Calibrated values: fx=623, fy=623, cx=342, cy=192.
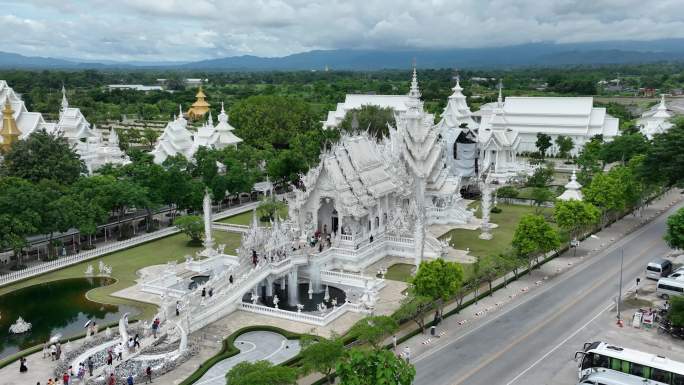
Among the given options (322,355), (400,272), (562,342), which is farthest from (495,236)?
(322,355)

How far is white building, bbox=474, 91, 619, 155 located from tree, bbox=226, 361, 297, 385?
76.3 metres

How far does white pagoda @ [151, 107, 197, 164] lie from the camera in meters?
78.5

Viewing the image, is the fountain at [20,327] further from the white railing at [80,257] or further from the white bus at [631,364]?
the white bus at [631,364]

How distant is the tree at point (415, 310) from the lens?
32.4 m

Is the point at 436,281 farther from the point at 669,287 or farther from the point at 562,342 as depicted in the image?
the point at 669,287

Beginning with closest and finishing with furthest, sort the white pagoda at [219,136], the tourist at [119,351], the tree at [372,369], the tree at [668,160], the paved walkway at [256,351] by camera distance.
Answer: the tree at [372,369]
the paved walkway at [256,351]
the tourist at [119,351]
the tree at [668,160]
the white pagoda at [219,136]

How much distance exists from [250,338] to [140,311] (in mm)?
8408

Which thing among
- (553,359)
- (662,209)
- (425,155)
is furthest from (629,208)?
(553,359)

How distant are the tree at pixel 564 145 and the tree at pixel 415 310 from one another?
211ft

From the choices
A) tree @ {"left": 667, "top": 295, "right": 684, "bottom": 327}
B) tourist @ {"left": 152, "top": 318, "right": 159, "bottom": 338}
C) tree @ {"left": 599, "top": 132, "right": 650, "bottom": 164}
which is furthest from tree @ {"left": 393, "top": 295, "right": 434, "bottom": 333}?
tree @ {"left": 599, "top": 132, "right": 650, "bottom": 164}

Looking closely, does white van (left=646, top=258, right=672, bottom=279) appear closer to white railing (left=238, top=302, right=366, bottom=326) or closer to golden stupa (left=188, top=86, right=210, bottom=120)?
white railing (left=238, top=302, right=366, bottom=326)

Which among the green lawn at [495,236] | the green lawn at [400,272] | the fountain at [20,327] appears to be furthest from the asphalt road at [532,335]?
the fountain at [20,327]

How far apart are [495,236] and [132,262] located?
100 feet

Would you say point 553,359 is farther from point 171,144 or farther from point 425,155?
point 171,144
